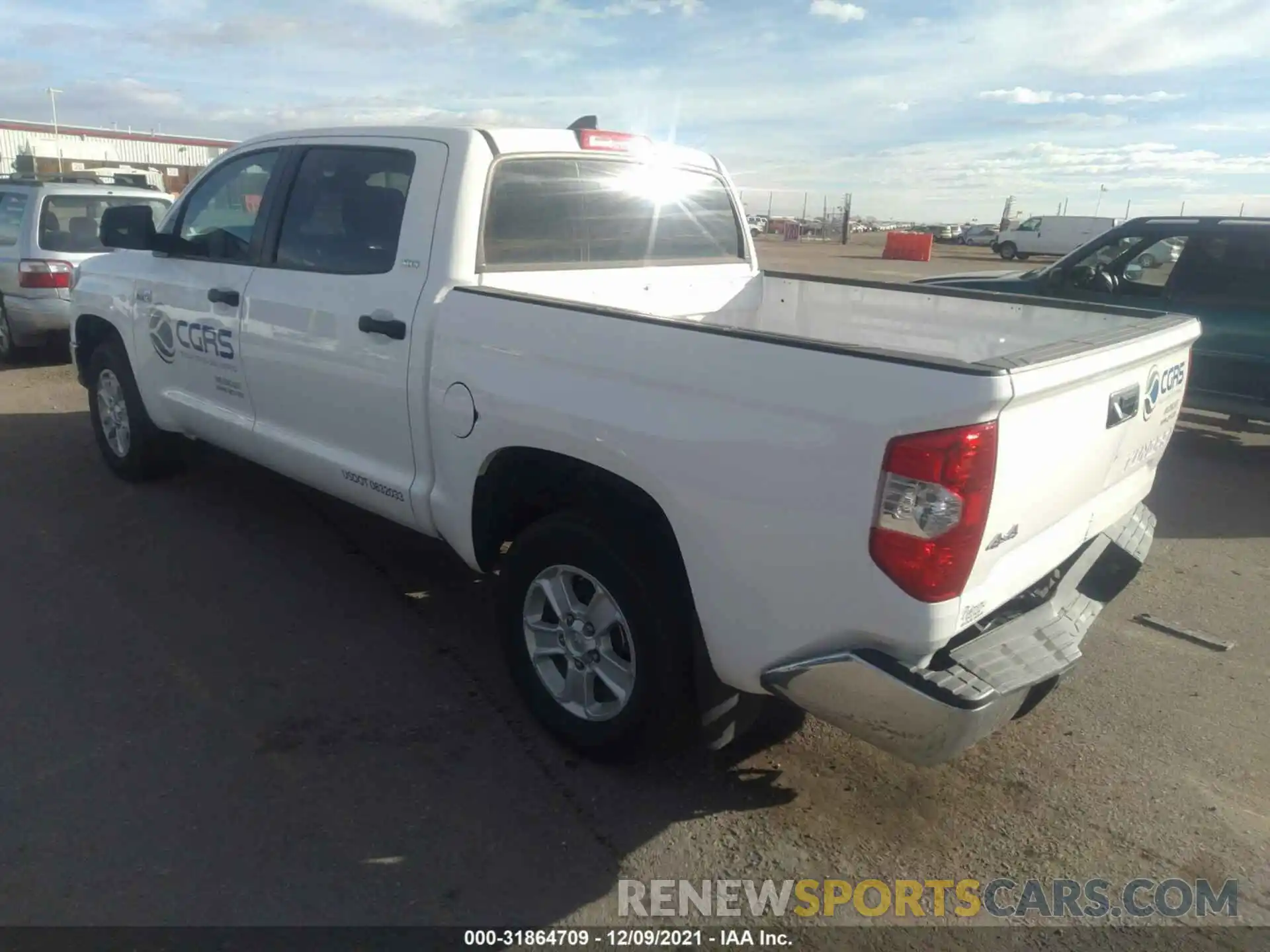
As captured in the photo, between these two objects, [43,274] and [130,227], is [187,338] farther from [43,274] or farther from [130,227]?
[43,274]

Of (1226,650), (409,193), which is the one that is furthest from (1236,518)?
(409,193)

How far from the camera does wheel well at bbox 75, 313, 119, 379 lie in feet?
18.9

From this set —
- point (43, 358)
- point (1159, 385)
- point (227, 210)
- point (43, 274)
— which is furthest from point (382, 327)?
point (43, 358)

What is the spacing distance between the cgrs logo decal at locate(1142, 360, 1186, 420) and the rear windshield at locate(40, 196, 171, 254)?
28.3 feet

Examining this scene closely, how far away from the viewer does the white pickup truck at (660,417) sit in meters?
2.30

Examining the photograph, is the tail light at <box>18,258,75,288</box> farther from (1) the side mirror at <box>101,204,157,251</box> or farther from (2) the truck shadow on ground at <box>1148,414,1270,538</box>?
(2) the truck shadow on ground at <box>1148,414,1270,538</box>

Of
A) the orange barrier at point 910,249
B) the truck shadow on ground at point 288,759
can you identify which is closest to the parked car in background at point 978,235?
the orange barrier at point 910,249

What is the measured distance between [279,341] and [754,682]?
2.68 meters

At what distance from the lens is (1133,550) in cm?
316

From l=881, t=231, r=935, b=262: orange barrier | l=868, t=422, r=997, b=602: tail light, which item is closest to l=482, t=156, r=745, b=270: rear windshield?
l=868, t=422, r=997, b=602: tail light

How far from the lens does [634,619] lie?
2.88 m

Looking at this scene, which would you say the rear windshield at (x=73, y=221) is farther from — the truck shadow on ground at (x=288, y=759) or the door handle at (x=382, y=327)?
the door handle at (x=382, y=327)

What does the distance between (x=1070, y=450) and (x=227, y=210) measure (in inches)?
161

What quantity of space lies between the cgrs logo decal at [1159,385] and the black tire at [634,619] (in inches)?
60.9
